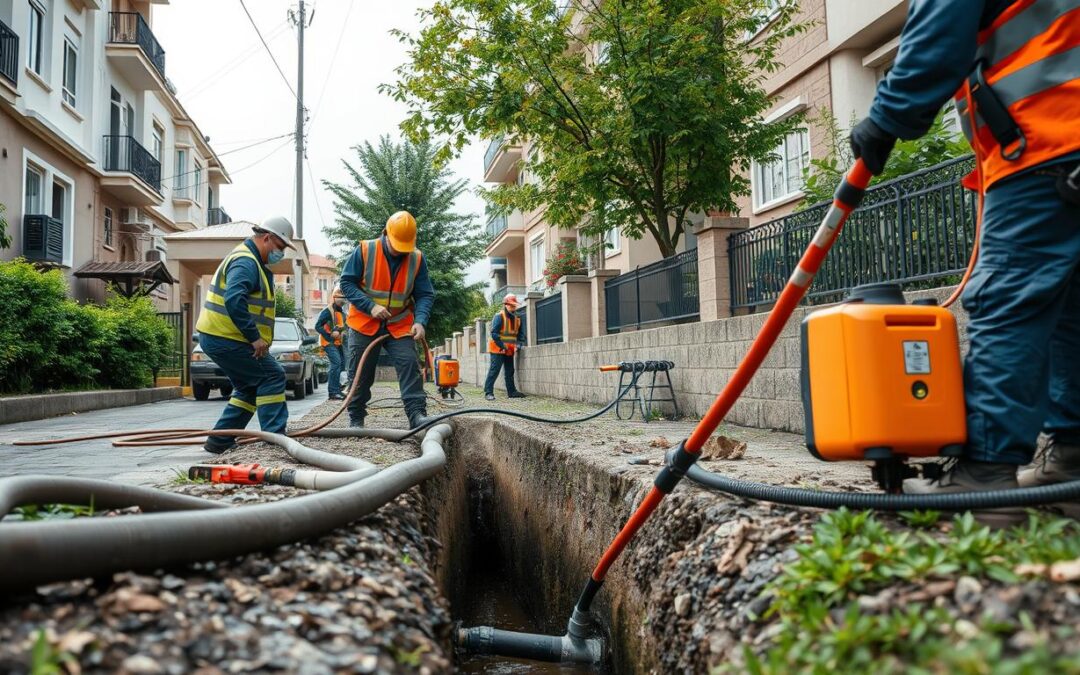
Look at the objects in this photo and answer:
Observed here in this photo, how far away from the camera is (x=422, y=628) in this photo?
1890 mm

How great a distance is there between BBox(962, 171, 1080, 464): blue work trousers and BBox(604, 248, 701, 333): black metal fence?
5616mm

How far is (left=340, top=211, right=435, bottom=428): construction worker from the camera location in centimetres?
604

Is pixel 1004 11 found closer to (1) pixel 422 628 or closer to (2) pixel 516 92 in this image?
(1) pixel 422 628

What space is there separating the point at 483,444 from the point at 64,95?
15.5 metres

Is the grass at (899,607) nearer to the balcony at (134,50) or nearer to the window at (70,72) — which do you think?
the window at (70,72)

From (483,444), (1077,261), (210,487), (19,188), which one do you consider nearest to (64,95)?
(19,188)

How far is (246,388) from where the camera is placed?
5.48 meters

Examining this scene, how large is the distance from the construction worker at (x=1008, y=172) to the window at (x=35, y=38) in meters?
17.8

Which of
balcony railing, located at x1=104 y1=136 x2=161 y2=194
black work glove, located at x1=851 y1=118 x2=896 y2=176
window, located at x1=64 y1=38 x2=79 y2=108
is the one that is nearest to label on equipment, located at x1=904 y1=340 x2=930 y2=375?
black work glove, located at x1=851 y1=118 x2=896 y2=176

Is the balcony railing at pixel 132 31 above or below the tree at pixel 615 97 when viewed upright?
above

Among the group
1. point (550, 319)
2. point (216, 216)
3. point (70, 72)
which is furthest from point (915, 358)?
point (216, 216)

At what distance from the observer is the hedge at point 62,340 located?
10.5 metres

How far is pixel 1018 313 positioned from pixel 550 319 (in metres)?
11.2

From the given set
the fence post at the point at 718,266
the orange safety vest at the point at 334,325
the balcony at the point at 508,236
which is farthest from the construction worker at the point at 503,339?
the balcony at the point at 508,236
